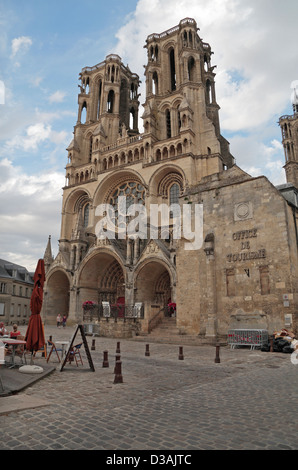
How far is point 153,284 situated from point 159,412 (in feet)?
76.9

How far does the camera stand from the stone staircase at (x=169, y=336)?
16.0 m

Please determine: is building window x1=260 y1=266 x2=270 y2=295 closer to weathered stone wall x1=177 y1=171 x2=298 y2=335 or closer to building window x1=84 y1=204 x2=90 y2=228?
weathered stone wall x1=177 y1=171 x2=298 y2=335

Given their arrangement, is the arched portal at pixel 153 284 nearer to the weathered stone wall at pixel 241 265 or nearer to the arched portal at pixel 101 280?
the arched portal at pixel 101 280


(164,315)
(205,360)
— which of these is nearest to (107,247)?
(164,315)

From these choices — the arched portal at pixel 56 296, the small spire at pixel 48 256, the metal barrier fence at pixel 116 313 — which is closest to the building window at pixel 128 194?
the small spire at pixel 48 256

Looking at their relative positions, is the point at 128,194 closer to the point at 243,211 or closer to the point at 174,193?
the point at 174,193

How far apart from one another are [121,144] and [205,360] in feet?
97.0

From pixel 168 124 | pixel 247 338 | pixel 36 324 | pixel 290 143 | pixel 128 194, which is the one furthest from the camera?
pixel 290 143

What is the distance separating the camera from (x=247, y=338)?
1418cm

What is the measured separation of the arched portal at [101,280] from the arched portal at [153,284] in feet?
13.1

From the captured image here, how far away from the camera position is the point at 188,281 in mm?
17438

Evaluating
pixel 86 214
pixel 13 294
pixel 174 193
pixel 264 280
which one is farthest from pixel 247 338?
pixel 13 294

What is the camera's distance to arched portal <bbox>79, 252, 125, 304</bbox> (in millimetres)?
30281

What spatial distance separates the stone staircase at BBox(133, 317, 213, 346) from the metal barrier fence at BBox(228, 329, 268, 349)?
1.23 m
